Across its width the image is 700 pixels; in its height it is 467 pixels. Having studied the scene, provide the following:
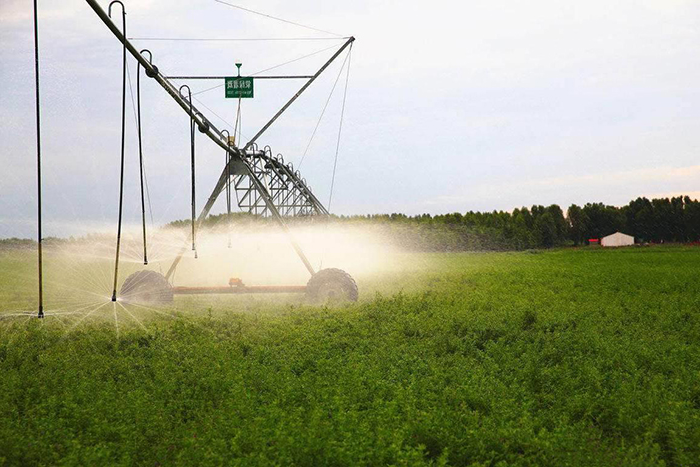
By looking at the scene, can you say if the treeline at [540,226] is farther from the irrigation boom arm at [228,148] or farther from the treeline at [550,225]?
the irrigation boom arm at [228,148]

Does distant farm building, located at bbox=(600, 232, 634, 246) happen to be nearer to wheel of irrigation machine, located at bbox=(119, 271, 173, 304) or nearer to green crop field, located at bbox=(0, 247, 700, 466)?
green crop field, located at bbox=(0, 247, 700, 466)

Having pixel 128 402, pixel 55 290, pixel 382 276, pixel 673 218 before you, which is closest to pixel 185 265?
pixel 55 290

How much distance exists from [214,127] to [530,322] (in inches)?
306

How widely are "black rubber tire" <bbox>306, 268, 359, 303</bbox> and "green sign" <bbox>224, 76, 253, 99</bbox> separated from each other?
4.25 m

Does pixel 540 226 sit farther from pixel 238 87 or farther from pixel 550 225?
pixel 238 87

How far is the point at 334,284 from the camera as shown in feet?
46.1

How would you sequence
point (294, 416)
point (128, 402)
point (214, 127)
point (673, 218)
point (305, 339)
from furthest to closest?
1. point (673, 218)
2. point (214, 127)
3. point (305, 339)
4. point (128, 402)
5. point (294, 416)

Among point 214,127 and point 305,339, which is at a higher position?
point 214,127

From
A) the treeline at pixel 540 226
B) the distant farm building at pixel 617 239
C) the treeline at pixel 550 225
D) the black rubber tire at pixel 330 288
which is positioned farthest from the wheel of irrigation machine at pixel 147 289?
the distant farm building at pixel 617 239

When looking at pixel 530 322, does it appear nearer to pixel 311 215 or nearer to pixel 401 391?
pixel 401 391

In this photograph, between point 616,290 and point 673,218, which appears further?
point 673,218

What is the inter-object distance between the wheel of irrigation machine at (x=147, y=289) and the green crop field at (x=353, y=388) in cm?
115

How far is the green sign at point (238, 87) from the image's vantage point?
1380cm

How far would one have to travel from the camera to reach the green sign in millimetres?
13797
